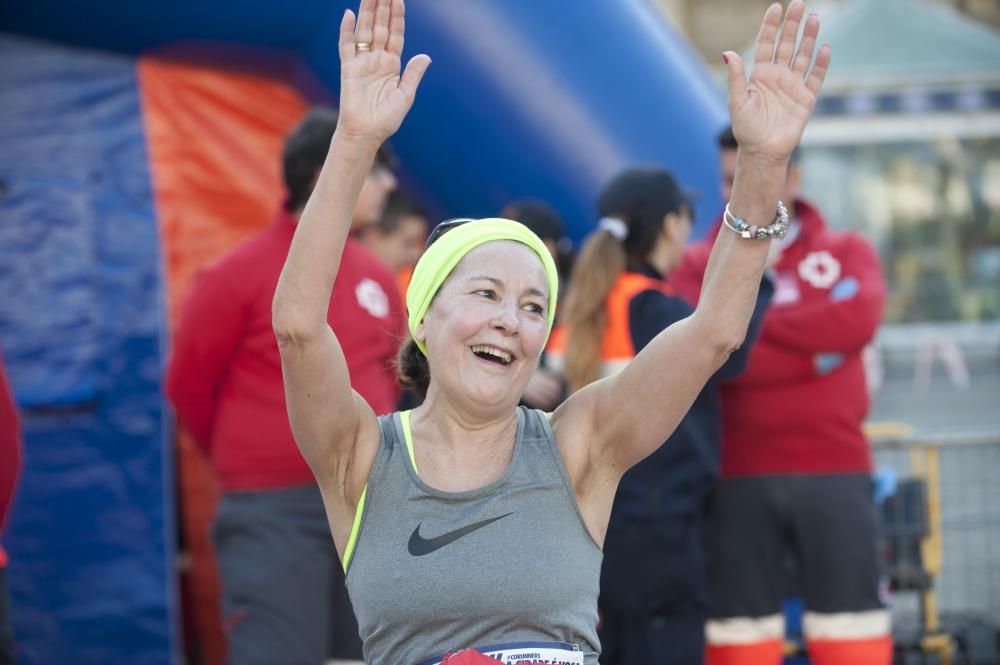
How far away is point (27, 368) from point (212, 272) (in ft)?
4.41

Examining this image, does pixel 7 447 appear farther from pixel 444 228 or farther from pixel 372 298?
pixel 444 228

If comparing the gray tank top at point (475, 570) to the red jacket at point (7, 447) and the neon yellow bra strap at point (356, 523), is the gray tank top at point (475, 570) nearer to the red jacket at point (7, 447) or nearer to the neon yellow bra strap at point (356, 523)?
the neon yellow bra strap at point (356, 523)

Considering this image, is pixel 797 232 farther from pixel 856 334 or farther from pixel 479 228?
pixel 479 228

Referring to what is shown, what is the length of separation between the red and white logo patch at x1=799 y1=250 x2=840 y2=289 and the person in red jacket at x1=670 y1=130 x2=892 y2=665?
1 centimetres

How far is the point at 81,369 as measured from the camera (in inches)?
185

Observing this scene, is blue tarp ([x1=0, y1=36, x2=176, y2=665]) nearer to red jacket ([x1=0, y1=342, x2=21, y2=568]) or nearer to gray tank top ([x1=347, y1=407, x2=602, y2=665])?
red jacket ([x1=0, y1=342, x2=21, y2=568])

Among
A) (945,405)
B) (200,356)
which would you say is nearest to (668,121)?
(200,356)

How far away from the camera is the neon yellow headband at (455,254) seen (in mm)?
2135

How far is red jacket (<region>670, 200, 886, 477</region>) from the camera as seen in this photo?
392 cm

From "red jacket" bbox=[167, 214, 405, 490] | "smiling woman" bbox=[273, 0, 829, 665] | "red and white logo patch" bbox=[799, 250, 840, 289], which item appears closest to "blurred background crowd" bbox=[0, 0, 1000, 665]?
"red and white logo patch" bbox=[799, 250, 840, 289]

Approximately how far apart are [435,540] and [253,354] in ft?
5.64

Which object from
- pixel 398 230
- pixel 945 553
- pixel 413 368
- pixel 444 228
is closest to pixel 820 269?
pixel 398 230

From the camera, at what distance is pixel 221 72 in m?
5.04

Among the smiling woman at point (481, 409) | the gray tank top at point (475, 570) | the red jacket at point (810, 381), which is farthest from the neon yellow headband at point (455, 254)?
the red jacket at point (810, 381)
